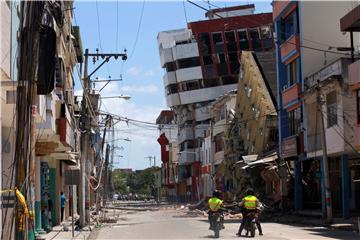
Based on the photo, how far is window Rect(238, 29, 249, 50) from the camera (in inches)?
3784

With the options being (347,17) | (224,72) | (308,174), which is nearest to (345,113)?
(347,17)

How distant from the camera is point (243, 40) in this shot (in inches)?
3792

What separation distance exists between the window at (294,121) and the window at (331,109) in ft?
20.6

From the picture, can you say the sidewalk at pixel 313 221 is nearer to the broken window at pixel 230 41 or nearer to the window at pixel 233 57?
the window at pixel 233 57

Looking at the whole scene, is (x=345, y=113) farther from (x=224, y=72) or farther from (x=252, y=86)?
(x=224, y=72)

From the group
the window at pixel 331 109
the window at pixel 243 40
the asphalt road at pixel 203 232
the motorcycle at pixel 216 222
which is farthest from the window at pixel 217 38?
the motorcycle at pixel 216 222

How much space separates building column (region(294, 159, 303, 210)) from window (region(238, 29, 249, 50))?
180 ft

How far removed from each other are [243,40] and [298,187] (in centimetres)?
5591

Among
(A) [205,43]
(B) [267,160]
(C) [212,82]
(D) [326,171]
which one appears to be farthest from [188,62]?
(D) [326,171]

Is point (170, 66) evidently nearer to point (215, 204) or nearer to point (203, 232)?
point (203, 232)

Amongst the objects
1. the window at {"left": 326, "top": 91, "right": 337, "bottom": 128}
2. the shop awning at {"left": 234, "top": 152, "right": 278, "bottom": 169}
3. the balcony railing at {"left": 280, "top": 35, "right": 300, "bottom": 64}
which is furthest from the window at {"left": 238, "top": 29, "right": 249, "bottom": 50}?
the window at {"left": 326, "top": 91, "right": 337, "bottom": 128}

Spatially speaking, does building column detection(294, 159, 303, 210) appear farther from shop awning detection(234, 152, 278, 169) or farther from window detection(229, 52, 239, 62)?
window detection(229, 52, 239, 62)

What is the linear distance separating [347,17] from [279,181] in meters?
17.2

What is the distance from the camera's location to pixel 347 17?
3139 centimetres
